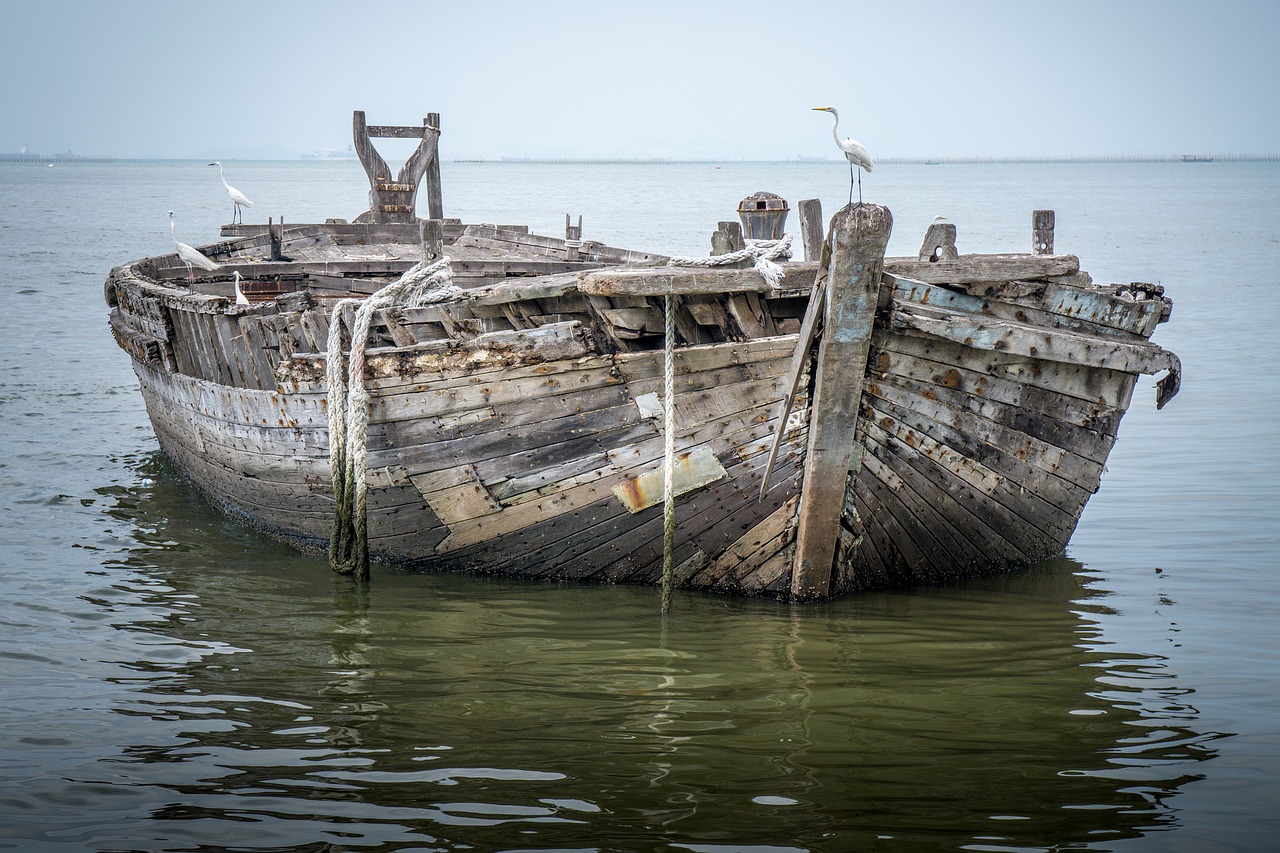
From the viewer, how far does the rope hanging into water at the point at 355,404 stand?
646cm

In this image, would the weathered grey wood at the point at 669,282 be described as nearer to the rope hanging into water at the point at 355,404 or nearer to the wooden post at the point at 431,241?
the rope hanging into water at the point at 355,404

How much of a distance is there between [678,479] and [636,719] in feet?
5.11

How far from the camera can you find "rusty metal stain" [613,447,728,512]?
20.4 ft

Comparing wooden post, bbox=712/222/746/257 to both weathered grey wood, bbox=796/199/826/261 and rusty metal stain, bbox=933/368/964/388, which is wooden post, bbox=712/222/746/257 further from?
rusty metal stain, bbox=933/368/964/388

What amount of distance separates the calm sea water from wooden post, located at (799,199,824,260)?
211 centimetres

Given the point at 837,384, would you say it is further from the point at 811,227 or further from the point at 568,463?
the point at 568,463

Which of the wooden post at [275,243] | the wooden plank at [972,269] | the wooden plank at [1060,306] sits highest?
the wooden post at [275,243]

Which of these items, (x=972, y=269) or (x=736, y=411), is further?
(x=736, y=411)

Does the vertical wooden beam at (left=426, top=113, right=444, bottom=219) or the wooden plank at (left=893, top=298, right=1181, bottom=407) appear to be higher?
the vertical wooden beam at (left=426, top=113, right=444, bottom=219)

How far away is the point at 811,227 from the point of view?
6.63 metres

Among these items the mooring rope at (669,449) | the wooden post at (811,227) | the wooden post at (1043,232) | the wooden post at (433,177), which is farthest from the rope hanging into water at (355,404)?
the wooden post at (433,177)

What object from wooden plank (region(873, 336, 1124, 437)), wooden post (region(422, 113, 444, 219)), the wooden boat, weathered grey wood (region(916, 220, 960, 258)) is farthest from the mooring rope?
wooden post (region(422, 113, 444, 219))

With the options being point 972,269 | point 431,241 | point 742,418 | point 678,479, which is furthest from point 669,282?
point 431,241

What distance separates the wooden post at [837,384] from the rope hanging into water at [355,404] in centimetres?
234
